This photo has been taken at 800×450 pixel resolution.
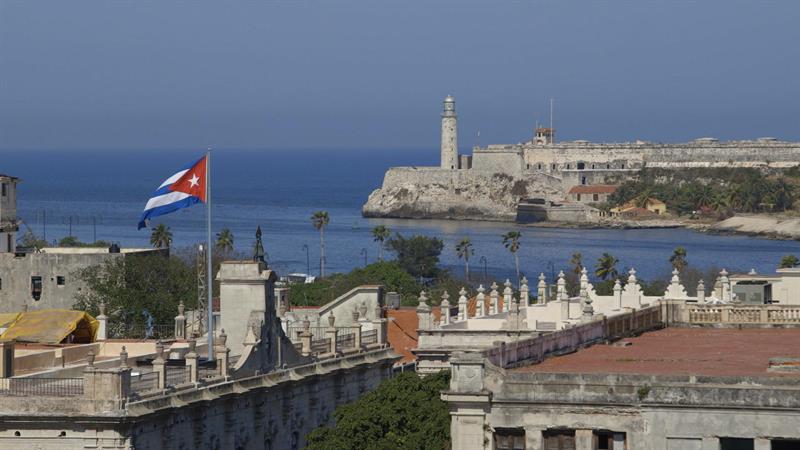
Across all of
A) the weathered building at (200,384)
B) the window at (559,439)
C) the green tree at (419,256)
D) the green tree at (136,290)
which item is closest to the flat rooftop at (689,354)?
the window at (559,439)

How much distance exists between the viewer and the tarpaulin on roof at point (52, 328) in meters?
57.0

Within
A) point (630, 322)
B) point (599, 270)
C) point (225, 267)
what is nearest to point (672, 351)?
point (630, 322)

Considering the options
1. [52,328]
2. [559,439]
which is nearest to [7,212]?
[52,328]

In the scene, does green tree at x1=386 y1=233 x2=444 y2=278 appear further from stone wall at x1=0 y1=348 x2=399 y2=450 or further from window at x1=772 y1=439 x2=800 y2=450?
window at x1=772 y1=439 x2=800 y2=450

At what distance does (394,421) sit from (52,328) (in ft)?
33.4

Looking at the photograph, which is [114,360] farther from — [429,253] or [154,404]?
[429,253]

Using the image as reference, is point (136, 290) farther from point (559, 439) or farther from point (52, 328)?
point (559, 439)

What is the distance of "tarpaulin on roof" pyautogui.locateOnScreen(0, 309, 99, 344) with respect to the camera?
187 ft

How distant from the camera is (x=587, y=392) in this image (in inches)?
1403

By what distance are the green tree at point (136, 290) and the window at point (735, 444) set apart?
46.0 metres

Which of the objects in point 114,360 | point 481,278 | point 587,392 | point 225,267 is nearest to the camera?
point 587,392

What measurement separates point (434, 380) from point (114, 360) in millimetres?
7929

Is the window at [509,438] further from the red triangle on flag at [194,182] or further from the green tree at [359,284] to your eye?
the green tree at [359,284]

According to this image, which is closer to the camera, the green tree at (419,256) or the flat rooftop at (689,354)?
the flat rooftop at (689,354)
